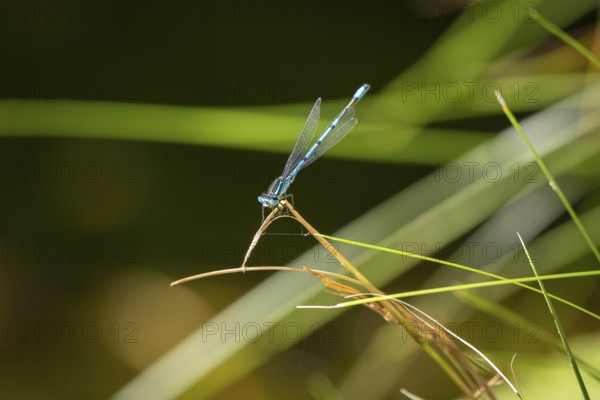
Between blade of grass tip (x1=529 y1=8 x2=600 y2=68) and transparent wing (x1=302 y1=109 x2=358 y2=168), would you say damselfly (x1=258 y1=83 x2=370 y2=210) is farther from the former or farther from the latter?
blade of grass tip (x1=529 y1=8 x2=600 y2=68)

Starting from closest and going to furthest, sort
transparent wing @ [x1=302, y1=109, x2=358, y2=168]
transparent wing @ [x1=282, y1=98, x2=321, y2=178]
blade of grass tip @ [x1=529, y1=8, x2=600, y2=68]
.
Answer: blade of grass tip @ [x1=529, y1=8, x2=600, y2=68]
transparent wing @ [x1=282, y1=98, x2=321, y2=178]
transparent wing @ [x1=302, y1=109, x2=358, y2=168]

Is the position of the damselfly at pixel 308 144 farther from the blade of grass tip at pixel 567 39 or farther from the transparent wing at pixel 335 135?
the blade of grass tip at pixel 567 39

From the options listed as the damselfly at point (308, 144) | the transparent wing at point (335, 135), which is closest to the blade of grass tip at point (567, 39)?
the damselfly at point (308, 144)

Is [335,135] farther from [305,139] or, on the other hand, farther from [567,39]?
[567,39]

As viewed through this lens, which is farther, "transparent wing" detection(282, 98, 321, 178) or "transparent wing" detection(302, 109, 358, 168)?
"transparent wing" detection(302, 109, 358, 168)

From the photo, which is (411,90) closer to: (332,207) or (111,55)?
(332,207)

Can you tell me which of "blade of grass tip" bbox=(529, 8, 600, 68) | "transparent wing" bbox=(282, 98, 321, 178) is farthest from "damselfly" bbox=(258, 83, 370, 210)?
"blade of grass tip" bbox=(529, 8, 600, 68)

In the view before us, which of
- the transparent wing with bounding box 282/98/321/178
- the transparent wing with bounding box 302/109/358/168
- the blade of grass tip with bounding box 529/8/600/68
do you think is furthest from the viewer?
the transparent wing with bounding box 302/109/358/168

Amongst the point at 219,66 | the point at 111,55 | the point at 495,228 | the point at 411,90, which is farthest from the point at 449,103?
the point at 111,55
